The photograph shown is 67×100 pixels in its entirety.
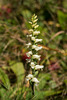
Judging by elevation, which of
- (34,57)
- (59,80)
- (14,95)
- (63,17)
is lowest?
(59,80)

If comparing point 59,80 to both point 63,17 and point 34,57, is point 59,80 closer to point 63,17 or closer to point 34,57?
point 34,57

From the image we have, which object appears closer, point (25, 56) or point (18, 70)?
point (18, 70)

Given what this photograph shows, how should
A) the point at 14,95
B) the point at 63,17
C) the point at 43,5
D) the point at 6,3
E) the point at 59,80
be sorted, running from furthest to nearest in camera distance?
the point at 6,3 → the point at 43,5 → the point at 63,17 → the point at 59,80 → the point at 14,95

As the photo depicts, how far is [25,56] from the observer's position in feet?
9.11

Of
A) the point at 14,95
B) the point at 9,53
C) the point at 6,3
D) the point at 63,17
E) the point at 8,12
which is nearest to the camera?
the point at 14,95

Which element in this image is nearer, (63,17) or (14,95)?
(14,95)

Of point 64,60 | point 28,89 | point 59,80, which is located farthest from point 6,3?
point 28,89

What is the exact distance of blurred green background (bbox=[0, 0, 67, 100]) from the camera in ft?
6.35

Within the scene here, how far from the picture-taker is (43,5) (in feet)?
14.0

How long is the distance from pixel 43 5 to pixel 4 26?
5.40ft

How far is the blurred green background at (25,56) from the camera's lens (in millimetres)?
1935

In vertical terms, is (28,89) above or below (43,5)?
below

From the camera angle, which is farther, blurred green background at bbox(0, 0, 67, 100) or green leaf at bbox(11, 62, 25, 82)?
green leaf at bbox(11, 62, 25, 82)

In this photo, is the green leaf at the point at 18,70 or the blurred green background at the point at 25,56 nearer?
the blurred green background at the point at 25,56
